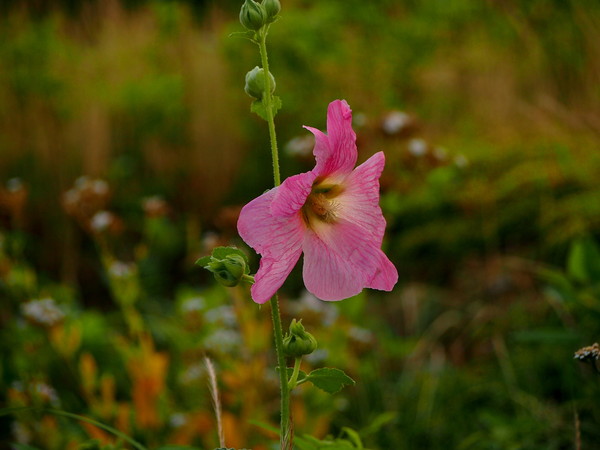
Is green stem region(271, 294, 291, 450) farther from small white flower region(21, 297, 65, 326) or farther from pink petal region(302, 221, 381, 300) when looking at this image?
small white flower region(21, 297, 65, 326)

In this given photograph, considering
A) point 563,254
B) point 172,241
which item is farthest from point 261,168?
point 563,254

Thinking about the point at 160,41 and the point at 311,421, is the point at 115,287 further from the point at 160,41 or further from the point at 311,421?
the point at 160,41

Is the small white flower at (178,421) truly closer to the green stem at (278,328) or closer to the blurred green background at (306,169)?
the blurred green background at (306,169)

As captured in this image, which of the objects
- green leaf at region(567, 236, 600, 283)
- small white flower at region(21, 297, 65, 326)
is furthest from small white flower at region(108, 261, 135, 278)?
green leaf at region(567, 236, 600, 283)

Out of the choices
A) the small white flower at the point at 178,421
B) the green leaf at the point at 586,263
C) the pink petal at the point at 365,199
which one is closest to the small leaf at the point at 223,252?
the pink petal at the point at 365,199

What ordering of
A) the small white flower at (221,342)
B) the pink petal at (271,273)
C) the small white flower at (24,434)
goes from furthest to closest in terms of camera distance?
the small white flower at (221,342)
the small white flower at (24,434)
the pink petal at (271,273)

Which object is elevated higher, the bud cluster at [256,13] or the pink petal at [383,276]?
the bud cluster at [256,13]

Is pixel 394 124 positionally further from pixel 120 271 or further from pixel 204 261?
pixel 204 261
